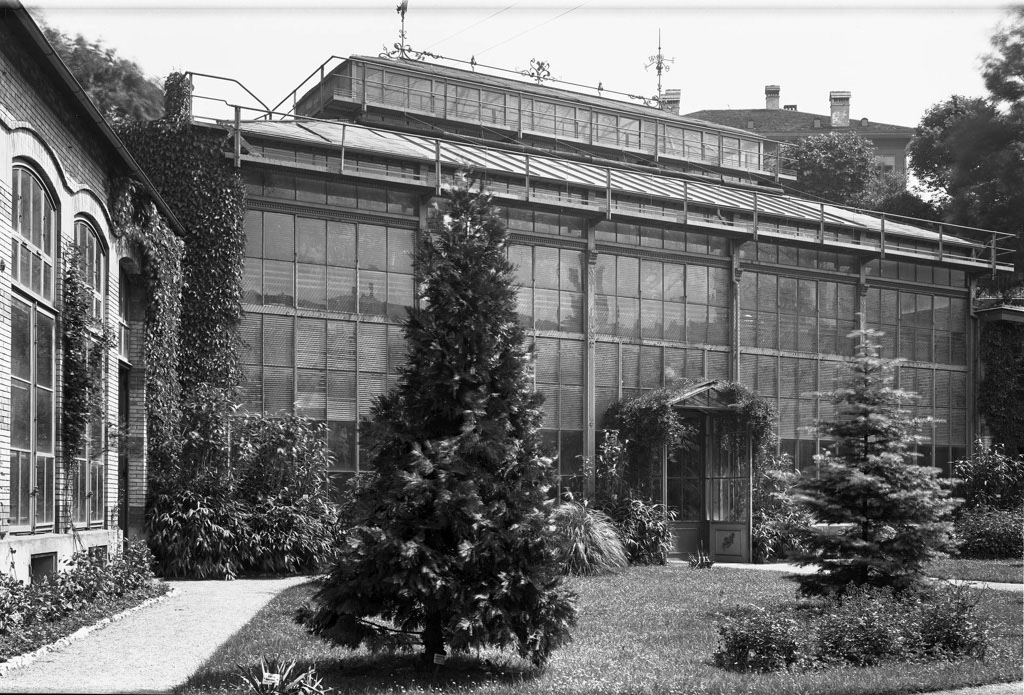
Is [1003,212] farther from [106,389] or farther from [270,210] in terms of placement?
[106,389]

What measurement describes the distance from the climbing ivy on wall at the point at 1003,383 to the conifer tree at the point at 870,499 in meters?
17.3

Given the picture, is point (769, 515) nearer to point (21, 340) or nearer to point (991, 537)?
point (991, 537)

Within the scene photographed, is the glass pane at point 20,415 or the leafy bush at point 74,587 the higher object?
the glass pane at point 20,415

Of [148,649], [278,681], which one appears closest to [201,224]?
[148,649]

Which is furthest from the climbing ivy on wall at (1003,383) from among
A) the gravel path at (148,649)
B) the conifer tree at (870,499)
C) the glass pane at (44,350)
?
the glass pane at (44,350)

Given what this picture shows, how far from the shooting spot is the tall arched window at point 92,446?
16.8 m

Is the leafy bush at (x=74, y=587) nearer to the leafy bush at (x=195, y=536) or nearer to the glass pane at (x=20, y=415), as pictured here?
the leafy bush at (x=195, y=536)

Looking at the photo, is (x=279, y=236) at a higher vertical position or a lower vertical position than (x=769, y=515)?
higher

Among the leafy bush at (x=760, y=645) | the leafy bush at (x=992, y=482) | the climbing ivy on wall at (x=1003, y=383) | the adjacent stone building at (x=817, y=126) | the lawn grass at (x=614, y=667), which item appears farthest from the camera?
the adjacent stone building at (x=817, y=126)

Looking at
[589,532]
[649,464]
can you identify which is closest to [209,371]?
[589,532]

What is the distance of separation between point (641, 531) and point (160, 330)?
10.7 m

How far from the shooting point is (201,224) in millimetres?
22406

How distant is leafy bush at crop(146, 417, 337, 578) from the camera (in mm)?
20078

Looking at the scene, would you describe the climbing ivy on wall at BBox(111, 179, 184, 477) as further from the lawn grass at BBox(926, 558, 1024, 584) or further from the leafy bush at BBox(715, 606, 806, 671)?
the lawn grass at BBox(926, 558, 1024, 584)
